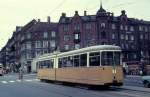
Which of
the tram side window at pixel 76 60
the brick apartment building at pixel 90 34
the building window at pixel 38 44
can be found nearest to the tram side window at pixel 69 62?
the tram side window at pixel 76 60

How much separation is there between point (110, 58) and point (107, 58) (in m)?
0.21

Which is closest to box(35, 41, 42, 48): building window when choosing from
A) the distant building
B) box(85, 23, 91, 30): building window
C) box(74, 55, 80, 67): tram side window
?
the distant building

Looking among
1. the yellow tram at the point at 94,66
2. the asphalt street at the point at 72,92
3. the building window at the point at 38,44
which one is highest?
the building window at the point at 38,44

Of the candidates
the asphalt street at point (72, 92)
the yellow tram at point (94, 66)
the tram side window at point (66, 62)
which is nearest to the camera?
the asphalt street at point (72, 92)

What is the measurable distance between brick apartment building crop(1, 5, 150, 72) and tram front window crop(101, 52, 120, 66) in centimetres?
7744

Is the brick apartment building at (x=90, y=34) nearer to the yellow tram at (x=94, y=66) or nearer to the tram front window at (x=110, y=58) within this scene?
the yellow tram at (x=94, y=66)

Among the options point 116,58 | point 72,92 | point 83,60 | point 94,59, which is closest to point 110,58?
point 116,58

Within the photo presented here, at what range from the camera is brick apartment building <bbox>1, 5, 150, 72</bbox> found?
112 metres

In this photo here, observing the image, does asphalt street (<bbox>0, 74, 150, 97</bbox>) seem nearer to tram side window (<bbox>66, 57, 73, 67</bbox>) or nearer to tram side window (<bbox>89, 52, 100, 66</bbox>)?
tram side window (<bbox>89, 52, 100, 66</bbox>)

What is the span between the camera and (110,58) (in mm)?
27922

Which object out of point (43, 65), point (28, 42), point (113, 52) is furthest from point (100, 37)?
point (113, 52)

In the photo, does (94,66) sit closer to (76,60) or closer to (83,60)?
(83,60)

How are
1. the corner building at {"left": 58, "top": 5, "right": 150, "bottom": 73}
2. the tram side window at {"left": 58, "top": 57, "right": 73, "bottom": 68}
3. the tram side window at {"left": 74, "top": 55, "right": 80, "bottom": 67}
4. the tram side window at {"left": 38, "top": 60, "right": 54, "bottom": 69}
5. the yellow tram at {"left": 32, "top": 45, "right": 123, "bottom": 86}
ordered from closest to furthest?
the yellow tram at {"left": 32, "top": 45, "right": 123, "bottom": 86} < the tram side window at {"left": 74, "top": 55, "right": 80, "bottom": 67} < the tram side window at {"left": 58, "top": 57, "right": 73, "bottom": 68} < the tram side window at {"left": 38, "top": 60, "right": 54, "bottom": 69} < the corner building at {"left": 58, "top": 5, "right": 150, "bottom": 73}

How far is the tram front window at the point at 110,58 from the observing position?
27656 millimetres
